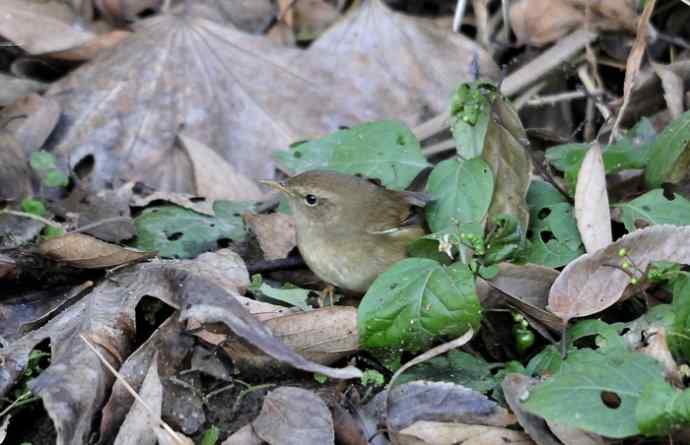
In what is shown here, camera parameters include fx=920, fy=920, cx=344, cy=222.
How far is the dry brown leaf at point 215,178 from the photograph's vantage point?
18.5 ft

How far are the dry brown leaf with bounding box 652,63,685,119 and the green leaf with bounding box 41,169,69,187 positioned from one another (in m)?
3.59

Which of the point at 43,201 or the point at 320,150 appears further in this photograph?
the point at 43,201

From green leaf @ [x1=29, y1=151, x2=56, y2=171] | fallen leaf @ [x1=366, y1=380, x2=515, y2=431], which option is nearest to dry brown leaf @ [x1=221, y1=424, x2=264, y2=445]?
fallen leaf @ [x1=366, y1=380, x2=515, y2=431]

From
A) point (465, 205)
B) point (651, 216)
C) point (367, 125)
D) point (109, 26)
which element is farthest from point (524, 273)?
point (109, 26)

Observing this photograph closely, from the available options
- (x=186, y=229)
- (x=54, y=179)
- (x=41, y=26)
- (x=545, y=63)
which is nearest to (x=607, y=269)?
(x=186, y=229)

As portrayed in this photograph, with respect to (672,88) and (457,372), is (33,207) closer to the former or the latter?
(457,372)

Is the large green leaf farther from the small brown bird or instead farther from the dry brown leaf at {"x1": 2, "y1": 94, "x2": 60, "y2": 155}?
the dry brown leaf at {"x1": 2, "y1": 94, "x2": 60, "y2": 155}

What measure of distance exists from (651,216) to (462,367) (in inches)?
46.2

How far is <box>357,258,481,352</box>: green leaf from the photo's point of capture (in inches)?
145

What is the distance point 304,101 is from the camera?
243 inches

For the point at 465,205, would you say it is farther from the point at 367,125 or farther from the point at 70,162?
the point at 70,162

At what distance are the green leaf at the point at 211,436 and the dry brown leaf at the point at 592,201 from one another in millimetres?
1886

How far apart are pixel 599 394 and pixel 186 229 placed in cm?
247

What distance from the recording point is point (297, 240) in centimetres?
466
